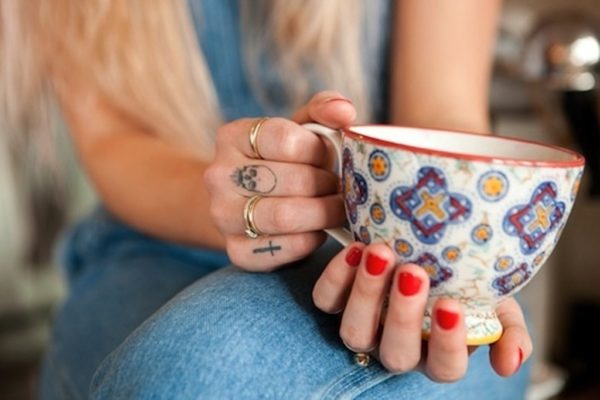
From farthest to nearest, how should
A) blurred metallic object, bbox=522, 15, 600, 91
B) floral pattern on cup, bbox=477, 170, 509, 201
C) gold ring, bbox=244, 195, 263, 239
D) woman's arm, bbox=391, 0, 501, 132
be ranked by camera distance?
blurred metallic object, bbox=522, 15, 600, 91 → woman's arm, bbox=391, 0, 501, 132 → gold ring, bbox=244, 195, 263, 239 → floral pattern on cup, bbox=477, 170, 509, 201

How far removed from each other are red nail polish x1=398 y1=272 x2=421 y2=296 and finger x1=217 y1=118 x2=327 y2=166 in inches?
4.7

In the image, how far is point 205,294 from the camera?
535 millimetres

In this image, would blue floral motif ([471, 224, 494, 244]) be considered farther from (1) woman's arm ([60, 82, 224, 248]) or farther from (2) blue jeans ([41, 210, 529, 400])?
(1) woman's arm ([60, 82, 224, 248])

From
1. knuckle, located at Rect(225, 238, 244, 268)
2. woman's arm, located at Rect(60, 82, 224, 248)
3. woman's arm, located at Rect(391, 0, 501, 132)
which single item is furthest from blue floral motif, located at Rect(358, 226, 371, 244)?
woman's arm, located at Rect(391, 0, 501, 132)

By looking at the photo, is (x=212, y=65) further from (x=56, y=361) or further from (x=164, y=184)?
(x=56, y=361)

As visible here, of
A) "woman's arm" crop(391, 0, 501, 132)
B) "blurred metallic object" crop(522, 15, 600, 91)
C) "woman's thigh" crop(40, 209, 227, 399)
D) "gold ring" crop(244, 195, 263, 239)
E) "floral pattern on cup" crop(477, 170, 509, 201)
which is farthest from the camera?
"blurred metallic object" crop(522, 15, 600, 91)

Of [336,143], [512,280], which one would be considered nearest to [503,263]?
[512,280]

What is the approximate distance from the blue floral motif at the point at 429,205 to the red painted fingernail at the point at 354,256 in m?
0.04

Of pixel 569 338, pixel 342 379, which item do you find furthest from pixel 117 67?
pixel 569 338

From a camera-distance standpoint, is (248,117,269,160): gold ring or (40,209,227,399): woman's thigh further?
(40,209,227,399): woman's thigh

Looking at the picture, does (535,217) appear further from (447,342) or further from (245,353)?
(245,353)

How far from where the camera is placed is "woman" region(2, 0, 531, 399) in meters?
0.48

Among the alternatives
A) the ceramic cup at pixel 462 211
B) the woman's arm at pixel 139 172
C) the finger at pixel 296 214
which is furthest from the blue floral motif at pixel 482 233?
the woman's arm at pixel 139 172

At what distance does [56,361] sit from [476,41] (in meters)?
0.55
